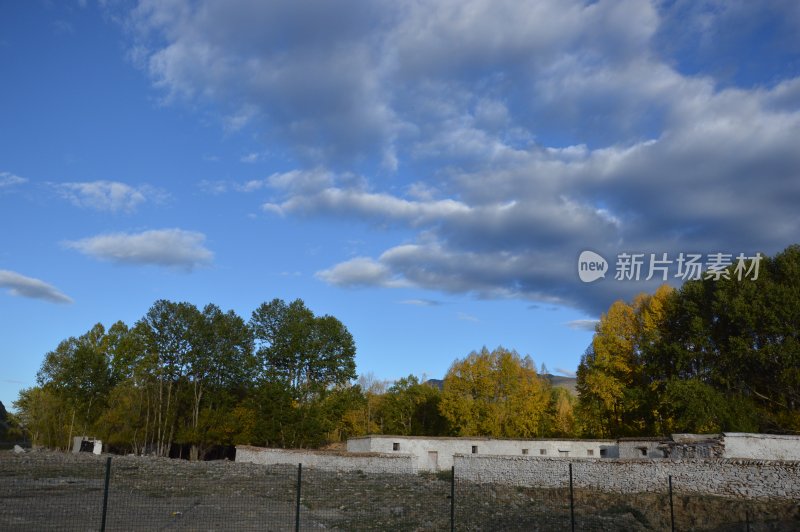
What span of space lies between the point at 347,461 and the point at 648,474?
19.3 meters

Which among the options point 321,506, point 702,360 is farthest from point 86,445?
point 702,360

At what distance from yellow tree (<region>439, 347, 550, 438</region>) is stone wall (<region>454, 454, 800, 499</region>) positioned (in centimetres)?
1706

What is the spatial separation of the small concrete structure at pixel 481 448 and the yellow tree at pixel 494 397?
820 centimetres

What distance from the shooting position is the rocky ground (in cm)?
1656

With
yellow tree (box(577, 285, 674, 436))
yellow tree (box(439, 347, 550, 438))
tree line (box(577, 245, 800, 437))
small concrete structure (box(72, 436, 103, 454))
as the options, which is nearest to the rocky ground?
tree line (box(577, 245, 800, 437))

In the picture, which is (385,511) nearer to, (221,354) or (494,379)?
(494,379)

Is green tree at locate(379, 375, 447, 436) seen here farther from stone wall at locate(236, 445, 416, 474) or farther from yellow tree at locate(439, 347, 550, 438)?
stone wall at locate(236, 445, 416, 474)

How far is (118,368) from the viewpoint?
59.5 m

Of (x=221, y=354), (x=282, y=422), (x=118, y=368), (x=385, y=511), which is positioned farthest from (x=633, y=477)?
(x=118, y=368)

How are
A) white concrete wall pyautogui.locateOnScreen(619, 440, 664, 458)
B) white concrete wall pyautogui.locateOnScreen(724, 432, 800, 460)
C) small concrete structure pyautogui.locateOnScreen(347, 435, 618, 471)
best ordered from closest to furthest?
white concrete wall pyautogui.locateOnScreen(724, 432, 800, 460)
white concrete wall pyautogui.locateOnScreen(619, 440, 664, 458)
small concrete structure pyautogui.locateOnScreen(347, 435, 618, 471)

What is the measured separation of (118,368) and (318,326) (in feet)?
70.4

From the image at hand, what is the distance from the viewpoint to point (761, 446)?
29.8 meters

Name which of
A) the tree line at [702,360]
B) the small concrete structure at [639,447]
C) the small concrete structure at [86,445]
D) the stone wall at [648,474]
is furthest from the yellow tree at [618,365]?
the small concrete structure at [86,445]

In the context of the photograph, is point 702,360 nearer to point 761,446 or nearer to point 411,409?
point 761,446
